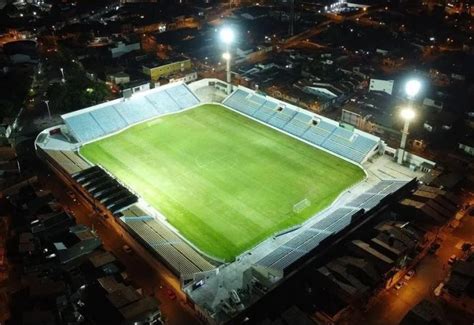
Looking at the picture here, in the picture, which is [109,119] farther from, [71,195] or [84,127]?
[71,195]

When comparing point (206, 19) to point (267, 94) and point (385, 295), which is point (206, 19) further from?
point (385, 295)

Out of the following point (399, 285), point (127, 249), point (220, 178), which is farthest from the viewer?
point (220, 178)

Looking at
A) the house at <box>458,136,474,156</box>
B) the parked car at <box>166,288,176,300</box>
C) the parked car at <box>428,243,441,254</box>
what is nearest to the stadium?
the parked car at <box>166,288,176,300</box>

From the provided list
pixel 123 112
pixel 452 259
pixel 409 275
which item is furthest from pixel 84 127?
pixel 452 259

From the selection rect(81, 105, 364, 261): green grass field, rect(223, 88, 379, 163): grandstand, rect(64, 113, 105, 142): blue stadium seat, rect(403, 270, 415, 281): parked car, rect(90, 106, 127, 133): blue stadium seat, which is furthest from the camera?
rect(90, 106, 127, 133): blue stadium seat

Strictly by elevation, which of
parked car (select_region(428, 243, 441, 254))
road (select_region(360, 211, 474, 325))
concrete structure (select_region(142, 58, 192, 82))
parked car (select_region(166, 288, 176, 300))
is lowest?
parked car (select_region(166, 288, 176, 300))

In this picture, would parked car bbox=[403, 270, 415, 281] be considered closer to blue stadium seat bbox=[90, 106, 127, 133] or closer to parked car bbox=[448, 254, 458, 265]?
parked car bbox=[448, 254, 458, 265]

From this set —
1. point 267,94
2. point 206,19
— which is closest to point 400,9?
point 206,19
